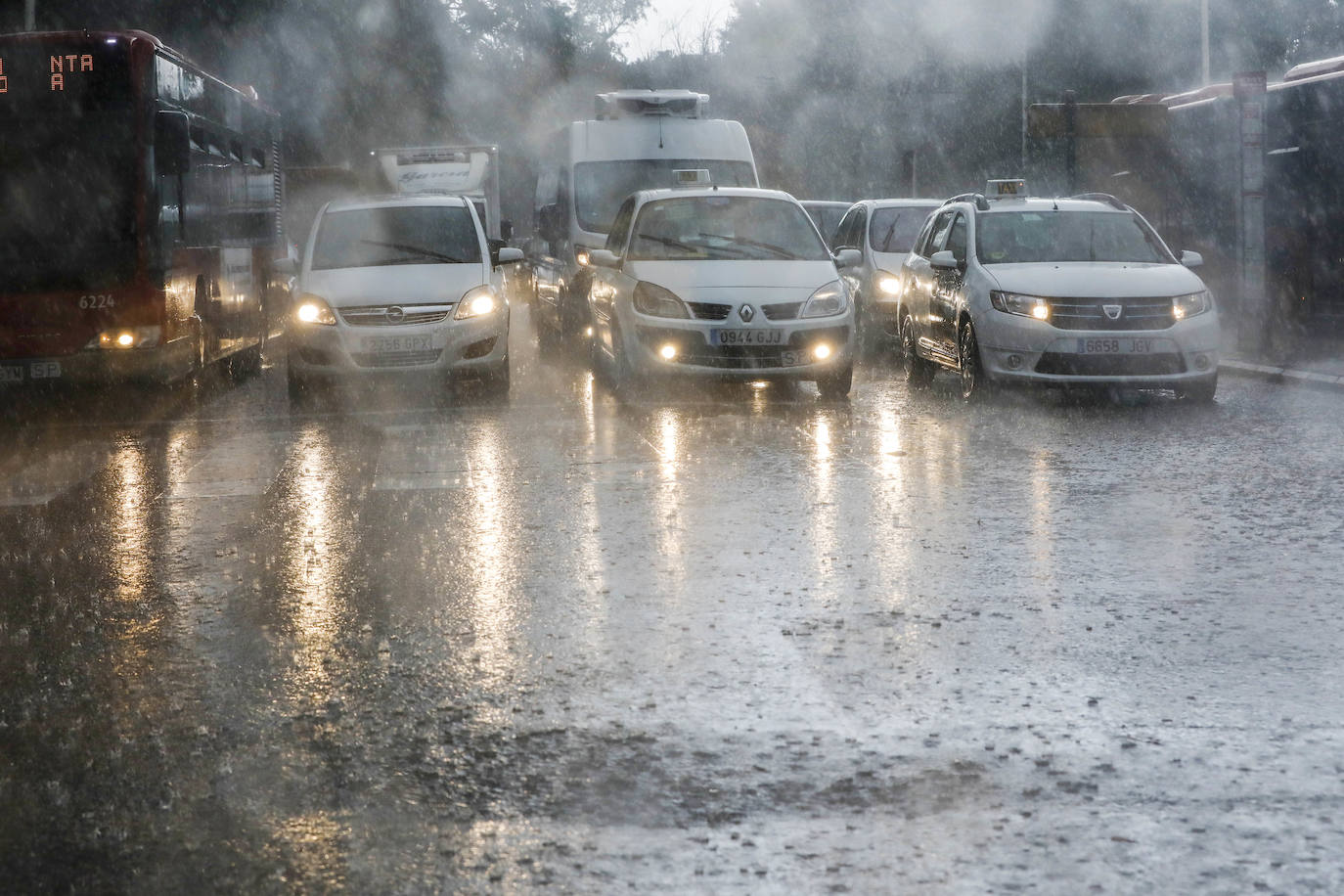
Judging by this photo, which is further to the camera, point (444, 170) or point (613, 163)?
point (444, 170)

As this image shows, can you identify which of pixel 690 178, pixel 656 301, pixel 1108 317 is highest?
pixel 690 178

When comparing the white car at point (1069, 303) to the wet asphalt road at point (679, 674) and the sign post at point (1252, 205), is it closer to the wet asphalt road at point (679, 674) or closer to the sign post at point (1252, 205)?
the wet asphalt road at point (679, 674)

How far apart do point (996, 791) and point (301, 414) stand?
34.6 ft

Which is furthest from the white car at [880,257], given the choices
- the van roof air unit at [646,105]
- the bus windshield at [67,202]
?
the bus windshield at [67,202]

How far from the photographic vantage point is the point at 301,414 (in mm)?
14219

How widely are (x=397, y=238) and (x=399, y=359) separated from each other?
1.75 meters

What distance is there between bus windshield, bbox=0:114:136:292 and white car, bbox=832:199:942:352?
8.62 meters

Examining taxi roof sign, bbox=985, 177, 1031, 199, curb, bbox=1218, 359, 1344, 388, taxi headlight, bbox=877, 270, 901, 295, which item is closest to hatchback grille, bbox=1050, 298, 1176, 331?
curb, bbox=1218, 359, 1344, 388

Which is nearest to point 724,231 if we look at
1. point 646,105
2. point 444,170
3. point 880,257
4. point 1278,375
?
point 1278,375

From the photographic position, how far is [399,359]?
14492mm

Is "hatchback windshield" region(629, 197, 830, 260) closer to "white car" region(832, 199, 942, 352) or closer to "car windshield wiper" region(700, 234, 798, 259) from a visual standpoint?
"car windshield wiper" region(700, 234, 798, 259)

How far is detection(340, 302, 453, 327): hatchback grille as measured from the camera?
14.5m

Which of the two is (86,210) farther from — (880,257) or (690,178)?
(880,257)

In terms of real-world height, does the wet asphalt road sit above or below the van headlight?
below
